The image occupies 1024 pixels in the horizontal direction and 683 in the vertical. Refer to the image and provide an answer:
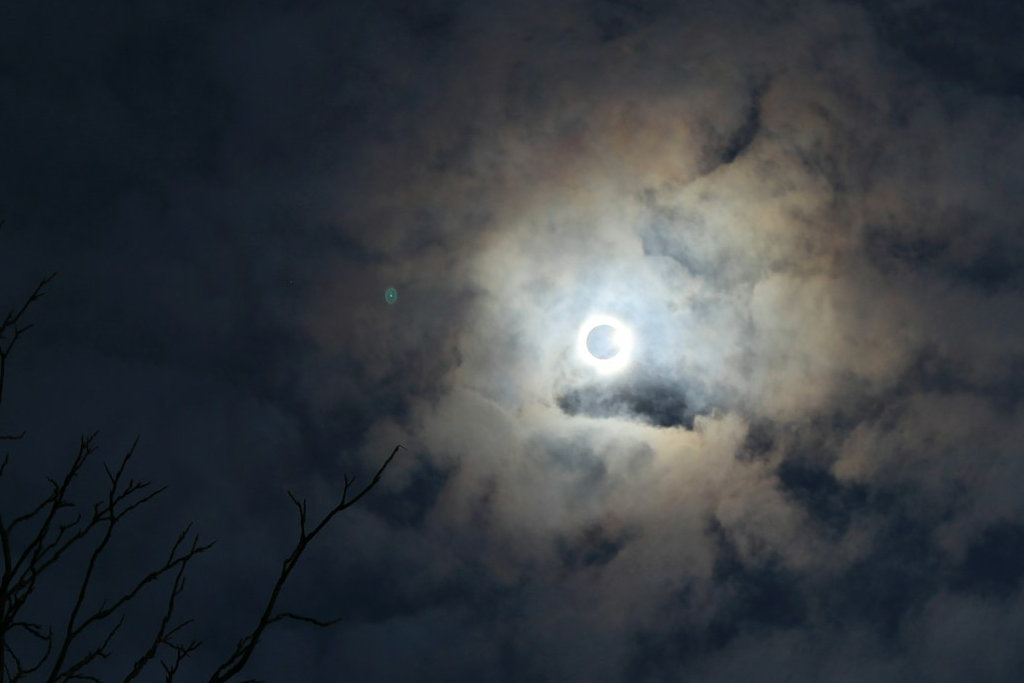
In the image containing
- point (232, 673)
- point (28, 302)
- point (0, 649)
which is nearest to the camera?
point (0, 649)

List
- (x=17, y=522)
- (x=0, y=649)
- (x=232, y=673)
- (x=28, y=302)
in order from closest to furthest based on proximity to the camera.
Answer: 1. (x=0, y=649)
2. (x=232, y=673)
3. (x=17, y=522)
4. (x=28, y=302)

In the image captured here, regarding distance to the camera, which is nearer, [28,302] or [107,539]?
[107,539]

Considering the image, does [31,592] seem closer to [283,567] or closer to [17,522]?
[17,522]

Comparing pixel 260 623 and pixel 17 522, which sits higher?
pixel 17 522

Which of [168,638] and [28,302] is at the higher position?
[28,302]

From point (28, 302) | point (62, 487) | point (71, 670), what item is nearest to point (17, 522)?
point (62, 487)

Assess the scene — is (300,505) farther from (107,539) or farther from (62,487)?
(62,487)

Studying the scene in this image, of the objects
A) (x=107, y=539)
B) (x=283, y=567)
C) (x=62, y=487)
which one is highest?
(x=62, y=487)

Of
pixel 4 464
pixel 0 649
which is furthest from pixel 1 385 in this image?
pixel 0 649

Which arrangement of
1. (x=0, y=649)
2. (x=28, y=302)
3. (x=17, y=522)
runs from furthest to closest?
(x=28, y=302)
(x=17, y=522)
(x=0, y=649)
